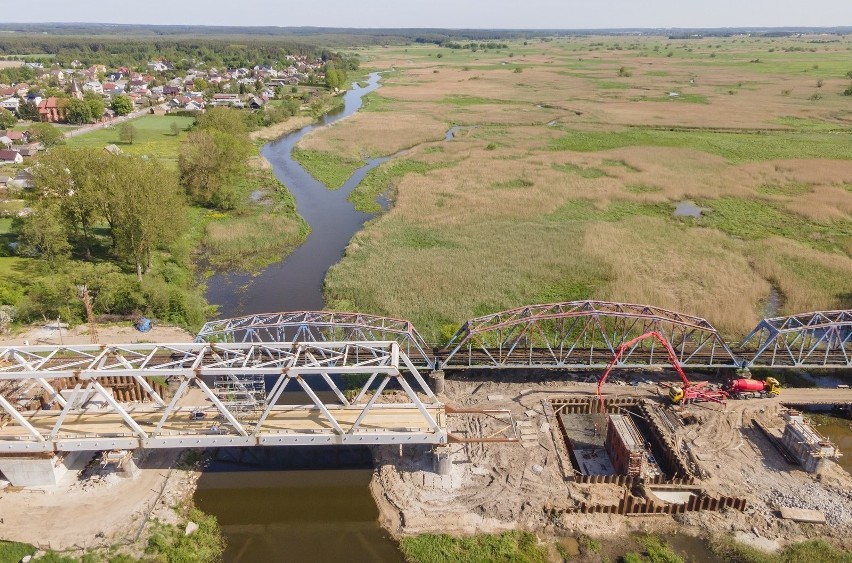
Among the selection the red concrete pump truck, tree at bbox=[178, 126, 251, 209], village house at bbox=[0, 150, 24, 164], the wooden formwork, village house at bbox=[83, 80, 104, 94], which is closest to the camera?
the wooden formwork

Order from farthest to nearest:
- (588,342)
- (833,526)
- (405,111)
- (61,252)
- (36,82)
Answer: (36,82) → (405,111) → (61,252) → (588,342) → (833,526)

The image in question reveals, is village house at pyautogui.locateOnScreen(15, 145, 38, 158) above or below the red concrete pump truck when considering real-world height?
above

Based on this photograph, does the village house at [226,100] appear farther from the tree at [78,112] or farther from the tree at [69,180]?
the tree at [69,180]

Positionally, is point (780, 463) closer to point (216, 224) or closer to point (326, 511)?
point (326, 511)

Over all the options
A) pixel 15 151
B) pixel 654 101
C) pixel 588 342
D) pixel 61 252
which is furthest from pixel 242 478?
pixel 654 101

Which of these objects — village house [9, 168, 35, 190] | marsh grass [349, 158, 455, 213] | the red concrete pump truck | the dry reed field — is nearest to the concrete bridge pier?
the dry reed field

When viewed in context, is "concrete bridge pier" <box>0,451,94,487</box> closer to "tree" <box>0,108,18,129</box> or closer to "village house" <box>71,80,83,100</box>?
"tree" <box>0,108,18,129</box>

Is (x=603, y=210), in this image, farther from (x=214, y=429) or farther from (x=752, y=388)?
(x=214, y=429)
